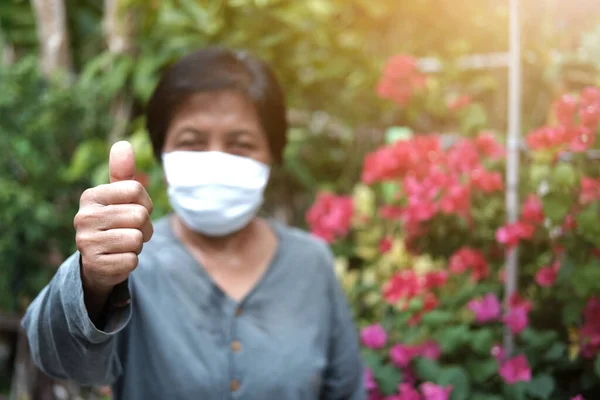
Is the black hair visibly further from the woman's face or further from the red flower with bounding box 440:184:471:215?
the red flower with bounding box 440:184:471:215

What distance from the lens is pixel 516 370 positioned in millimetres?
1756

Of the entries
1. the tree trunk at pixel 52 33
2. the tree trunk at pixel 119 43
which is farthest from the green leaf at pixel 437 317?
the tree trunk at pixel 52 33

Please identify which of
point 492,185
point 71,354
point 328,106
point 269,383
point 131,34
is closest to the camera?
point 71,354

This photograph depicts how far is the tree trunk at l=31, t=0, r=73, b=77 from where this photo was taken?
130 inches

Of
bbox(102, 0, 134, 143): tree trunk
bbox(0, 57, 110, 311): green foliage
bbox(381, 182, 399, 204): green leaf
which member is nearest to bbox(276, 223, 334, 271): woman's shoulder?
bbox(381, 182, 399, 204): green leaf

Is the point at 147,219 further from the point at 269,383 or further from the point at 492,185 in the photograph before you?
the point at 492,185

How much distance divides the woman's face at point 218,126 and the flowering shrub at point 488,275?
0.72 meters

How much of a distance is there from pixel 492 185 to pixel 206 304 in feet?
3.36

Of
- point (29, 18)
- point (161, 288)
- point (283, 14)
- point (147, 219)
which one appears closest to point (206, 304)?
point (161, 288)

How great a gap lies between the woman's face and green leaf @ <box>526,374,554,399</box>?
85cm

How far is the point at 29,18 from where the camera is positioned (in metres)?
3.64

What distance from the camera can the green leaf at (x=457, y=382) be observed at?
5.93ft

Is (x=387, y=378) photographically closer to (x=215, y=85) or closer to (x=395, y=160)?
(x=395, y=160)

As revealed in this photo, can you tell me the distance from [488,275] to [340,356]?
69cm
